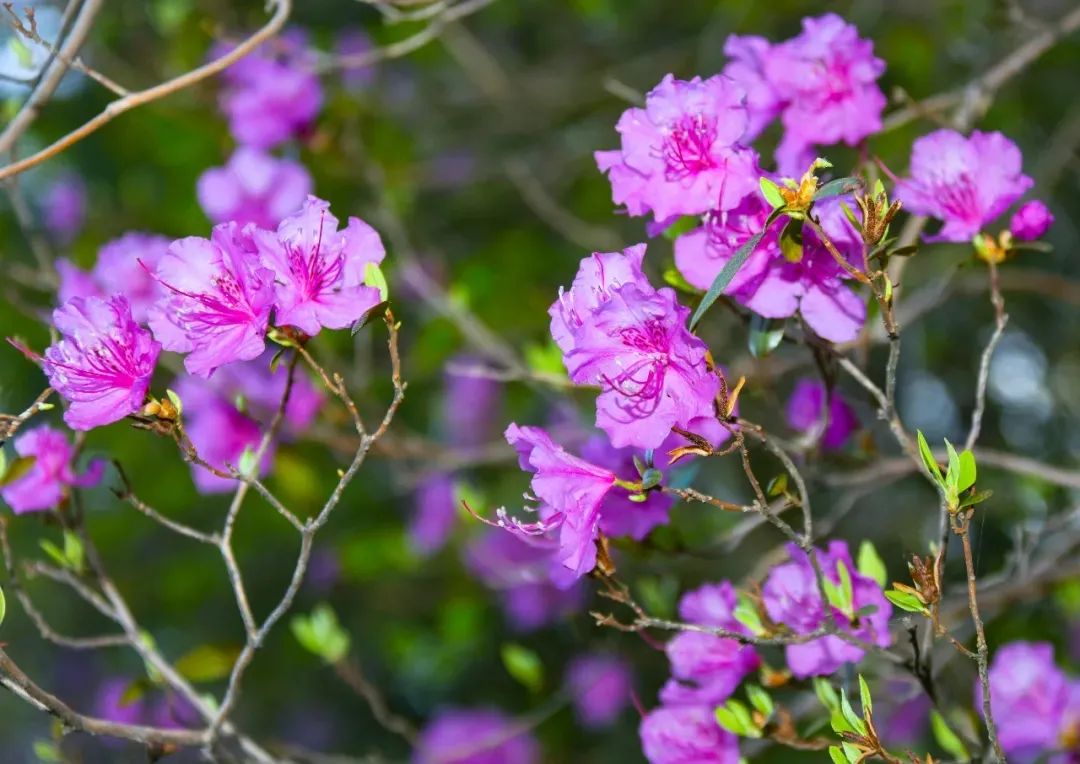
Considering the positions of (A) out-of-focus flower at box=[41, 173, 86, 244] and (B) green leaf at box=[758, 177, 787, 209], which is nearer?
(B) green leaf at box=[758, 177, 787, 209]

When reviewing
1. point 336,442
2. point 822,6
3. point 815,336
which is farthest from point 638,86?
point 815,336

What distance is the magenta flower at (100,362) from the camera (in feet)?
3.75

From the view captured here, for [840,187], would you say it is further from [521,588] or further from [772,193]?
[521,588]

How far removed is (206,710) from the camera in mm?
1437

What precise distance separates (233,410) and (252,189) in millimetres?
435

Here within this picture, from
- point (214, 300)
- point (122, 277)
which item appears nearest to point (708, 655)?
point (214, 300)

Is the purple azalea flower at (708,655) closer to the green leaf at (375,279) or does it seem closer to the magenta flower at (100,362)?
the green leaf at (375,279)

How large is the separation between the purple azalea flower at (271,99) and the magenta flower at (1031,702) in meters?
1.75

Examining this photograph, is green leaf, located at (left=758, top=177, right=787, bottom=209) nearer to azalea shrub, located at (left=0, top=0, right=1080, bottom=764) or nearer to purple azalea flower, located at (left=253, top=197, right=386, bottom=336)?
azalea shrub, located at (left=0, top=0, right=1080, bottom=764)

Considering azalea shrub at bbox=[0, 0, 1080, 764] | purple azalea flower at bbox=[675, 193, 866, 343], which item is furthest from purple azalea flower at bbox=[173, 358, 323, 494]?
purple azalea flower at bbox=[675, 193, 866, 343]

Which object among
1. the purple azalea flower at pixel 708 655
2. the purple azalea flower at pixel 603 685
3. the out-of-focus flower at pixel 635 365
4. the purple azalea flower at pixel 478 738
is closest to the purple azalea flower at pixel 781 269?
the out-of-focus flower at pixel 635 365

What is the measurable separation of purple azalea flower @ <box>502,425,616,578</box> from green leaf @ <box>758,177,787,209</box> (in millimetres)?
304

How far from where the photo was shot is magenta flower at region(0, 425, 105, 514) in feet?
4.73

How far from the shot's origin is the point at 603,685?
303cm
